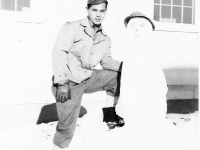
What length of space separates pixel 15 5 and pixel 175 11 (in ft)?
9.46

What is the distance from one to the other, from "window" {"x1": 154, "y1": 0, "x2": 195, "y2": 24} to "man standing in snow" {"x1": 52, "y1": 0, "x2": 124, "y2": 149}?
1910 millimetres

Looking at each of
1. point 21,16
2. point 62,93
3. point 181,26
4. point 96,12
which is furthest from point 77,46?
point 181,26

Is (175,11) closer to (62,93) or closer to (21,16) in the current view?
(21,16)

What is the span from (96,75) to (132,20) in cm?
81

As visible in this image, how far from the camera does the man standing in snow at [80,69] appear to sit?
2.54 metres

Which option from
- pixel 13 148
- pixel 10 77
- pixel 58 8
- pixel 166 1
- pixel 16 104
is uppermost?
pixel 166 1

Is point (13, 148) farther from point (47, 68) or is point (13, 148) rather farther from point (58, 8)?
point (58, 8)

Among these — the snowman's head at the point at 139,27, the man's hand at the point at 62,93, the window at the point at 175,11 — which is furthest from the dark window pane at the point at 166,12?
the man's hand at the point at 62,93

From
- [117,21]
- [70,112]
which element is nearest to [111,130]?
[70,112]

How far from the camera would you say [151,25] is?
2.54 meters

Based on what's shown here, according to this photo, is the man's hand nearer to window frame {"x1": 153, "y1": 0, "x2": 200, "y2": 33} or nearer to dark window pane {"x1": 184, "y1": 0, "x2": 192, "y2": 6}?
window frame {"x1": 153, "y1": 0, "x2": 200, "y2": 33}

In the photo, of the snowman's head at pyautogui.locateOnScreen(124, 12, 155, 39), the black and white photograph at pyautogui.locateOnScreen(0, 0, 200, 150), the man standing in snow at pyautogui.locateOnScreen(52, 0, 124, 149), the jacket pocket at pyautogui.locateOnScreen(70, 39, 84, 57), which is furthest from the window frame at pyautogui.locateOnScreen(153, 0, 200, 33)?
the jacket pocket at pyautogui.locateOnScreen(70, 39, 84, 57)

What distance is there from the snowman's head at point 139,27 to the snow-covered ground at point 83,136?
962mm

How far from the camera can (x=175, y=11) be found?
4.67 m
